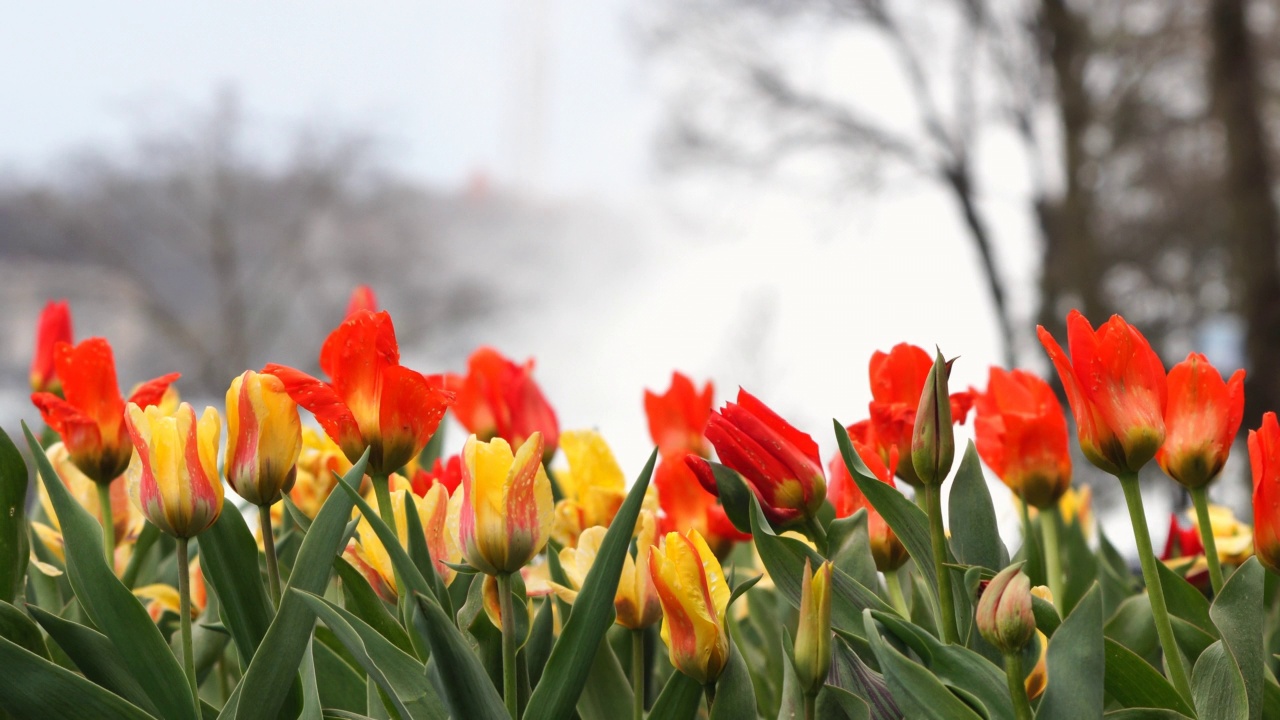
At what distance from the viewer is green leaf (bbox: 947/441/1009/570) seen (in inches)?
24.9

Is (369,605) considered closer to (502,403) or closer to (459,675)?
(459,675)

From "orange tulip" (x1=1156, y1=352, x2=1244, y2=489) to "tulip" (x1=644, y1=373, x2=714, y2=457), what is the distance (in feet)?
1.34

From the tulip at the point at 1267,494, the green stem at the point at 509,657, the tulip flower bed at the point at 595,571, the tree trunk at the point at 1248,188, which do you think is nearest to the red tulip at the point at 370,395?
the tulip flower bed at the point at 595,571

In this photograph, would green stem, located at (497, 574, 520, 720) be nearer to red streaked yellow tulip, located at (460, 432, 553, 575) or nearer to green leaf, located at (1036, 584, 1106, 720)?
red streaked yellow tulip, located at (460, 432, 553, 575)

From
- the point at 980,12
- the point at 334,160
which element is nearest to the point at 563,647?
the point at 980,12

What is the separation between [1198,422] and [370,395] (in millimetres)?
441

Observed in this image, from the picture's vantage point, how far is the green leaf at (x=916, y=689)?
46 centimetres

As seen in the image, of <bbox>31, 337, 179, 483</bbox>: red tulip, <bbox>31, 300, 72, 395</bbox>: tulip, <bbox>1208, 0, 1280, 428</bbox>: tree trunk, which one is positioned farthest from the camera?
<bbox>1208, 0, 1280, 428</bbox>: tree trunk

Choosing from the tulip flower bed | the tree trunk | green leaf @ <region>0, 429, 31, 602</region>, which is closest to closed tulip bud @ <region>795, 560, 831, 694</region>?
the tulip flower bed

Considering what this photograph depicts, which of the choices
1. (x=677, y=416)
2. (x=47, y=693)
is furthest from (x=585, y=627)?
(x=677, y=416)

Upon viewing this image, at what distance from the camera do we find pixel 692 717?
0.56 meters

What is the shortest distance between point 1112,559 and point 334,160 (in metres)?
13.3

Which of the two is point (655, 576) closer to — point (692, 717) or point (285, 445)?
point (692, 717)

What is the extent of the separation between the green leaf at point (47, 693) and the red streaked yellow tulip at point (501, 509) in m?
0.16
